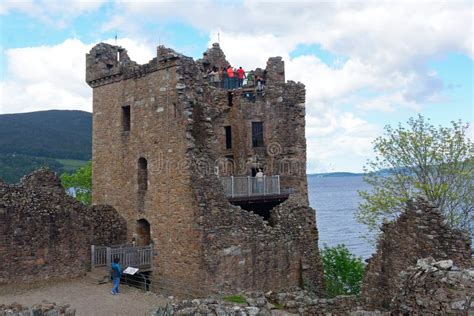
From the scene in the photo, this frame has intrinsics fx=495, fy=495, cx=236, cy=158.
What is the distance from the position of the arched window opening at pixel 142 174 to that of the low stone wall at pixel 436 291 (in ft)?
46.7

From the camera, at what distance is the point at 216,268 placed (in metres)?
19.8

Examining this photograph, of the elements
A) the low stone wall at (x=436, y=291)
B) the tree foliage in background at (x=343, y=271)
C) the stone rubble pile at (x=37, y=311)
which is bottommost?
the tree foliage in background at (x=343, y=271)

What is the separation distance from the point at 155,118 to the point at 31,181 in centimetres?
631

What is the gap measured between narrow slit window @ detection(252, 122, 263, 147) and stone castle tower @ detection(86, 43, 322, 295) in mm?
57

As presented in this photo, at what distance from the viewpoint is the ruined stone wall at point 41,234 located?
733 inches

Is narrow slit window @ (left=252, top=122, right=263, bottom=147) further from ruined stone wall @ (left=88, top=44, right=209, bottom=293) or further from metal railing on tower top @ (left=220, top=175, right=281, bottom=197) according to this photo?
ruined stone wall @ (left=88, top=44, right=209, bottom=293)

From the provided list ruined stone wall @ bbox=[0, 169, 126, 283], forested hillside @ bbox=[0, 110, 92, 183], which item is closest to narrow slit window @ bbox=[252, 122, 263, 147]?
ruined stone wall @ bbox=[0, 169, 126, 283]

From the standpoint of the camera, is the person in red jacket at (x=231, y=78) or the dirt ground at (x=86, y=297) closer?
the dirt ground at (x=86, y=297)

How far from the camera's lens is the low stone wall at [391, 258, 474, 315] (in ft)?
30.9

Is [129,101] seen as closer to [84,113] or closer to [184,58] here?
[184,58]

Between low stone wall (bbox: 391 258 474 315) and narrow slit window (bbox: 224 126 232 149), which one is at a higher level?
narrow slit window (bbox: 224 126 232 149)

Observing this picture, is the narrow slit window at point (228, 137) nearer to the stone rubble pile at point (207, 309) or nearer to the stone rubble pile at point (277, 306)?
the stone rubble pile at point (277, 306)

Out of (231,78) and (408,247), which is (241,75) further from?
(408,247)

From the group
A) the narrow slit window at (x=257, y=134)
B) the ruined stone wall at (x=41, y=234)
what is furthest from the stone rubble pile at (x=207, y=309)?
the narrow slit window at (x=257, y=134)
